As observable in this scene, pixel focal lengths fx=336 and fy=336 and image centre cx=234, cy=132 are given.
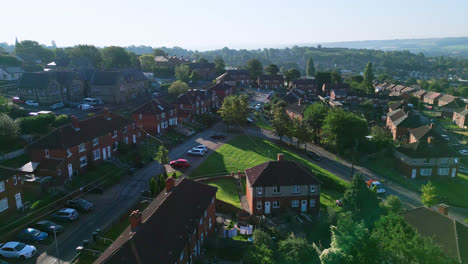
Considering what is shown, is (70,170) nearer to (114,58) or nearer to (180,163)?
(180,163)

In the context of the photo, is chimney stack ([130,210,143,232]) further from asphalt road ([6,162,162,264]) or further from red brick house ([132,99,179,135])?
red brick house ([132,99,179,135])

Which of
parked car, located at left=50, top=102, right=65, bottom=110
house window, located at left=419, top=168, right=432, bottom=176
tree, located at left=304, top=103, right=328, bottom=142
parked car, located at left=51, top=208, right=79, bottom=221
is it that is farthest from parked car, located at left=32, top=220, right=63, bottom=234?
house window, located at left=419, top=168, right=432, bottom=176

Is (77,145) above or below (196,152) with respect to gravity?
above

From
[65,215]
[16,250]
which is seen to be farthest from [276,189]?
[16,250]

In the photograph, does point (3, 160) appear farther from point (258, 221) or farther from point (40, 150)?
point (258, 221)

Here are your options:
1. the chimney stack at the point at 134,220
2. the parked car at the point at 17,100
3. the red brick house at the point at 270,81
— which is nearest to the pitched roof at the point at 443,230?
the chimney stack at the point at 134,220

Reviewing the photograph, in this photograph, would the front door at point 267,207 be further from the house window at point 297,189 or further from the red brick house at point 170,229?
the red brick house at point 170,229

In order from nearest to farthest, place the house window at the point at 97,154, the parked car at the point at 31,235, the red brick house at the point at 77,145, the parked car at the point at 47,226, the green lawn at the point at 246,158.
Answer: the parked car at the point at 31,235 < the parked car at the point at 47,226 < the red brick house at the point at 77,145 < the house window at the point at 97,154 < the green lawn at the point at 246,158
